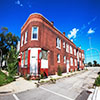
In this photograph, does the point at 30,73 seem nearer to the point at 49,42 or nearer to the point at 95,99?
the point at 49,42

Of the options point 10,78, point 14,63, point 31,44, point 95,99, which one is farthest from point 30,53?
point 95,99

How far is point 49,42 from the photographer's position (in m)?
13.3

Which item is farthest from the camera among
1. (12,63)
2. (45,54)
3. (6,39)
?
(6,39)

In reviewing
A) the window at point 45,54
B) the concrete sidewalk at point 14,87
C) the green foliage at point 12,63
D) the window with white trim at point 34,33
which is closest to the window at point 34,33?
the window with white trim at point 34,33

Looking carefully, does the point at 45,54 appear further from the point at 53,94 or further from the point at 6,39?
the point at 6,39

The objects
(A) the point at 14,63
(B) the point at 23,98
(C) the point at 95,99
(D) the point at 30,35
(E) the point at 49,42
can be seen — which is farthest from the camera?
(E) the point at 49,42

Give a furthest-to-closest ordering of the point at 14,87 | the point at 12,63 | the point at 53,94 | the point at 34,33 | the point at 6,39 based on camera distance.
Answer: the point at 6,39
the point at 34,33
the point at 12,63
the point at 14,87
the point at 53,94

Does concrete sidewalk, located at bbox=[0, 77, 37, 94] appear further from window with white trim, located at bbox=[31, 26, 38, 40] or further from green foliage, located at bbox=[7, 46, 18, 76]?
window with white trim, located at bbox=[31, 26, 38, 40]

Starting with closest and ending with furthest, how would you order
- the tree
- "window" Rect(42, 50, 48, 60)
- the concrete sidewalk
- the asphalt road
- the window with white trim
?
the asphalt road
the concrete sidewalk
the window with white trim
"window" Rect(42, 50, 48, 60)
the tree

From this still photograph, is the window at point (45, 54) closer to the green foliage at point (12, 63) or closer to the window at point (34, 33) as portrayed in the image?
the window at point (34, 33)

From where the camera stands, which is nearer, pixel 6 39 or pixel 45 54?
pixel 45 54

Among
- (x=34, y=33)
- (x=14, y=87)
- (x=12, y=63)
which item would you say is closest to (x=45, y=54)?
(x=34, y=33)

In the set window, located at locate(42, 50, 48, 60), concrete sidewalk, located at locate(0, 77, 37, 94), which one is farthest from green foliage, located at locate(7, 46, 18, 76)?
window, located at locate(42, 50, 48, 60)

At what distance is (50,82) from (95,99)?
5043 mm
